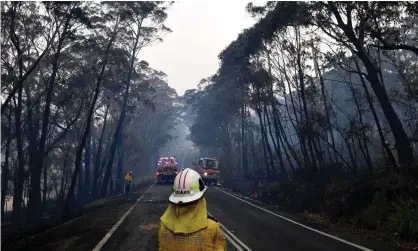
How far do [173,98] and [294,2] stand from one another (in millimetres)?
52185

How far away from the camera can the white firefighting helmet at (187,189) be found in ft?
9.34

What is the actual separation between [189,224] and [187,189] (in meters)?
0.29

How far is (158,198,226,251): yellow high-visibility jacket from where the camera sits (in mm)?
2834

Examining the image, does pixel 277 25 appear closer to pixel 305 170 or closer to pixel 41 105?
pixel 305 170

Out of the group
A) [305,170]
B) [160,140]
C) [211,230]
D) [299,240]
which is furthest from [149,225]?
[160,140]

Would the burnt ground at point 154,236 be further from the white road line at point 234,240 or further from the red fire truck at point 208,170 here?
the red fire truck at point 208,170

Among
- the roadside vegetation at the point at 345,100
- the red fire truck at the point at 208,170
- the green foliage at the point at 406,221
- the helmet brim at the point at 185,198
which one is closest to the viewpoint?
the helmet brim at the point at 185,198

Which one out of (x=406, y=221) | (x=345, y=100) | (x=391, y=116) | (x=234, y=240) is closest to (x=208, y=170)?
(x=345, y=100)

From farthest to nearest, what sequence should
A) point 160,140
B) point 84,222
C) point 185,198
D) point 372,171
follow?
point 160,140
point 372,171
point 84,222
point 185,198

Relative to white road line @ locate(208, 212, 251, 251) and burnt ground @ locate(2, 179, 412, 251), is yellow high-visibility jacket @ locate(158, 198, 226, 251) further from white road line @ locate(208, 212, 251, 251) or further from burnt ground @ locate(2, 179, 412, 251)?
white road line @ locate(208, 212, 251, 251)

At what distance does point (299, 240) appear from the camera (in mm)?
10258

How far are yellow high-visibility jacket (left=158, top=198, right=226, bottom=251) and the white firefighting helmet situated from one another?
0.27ft

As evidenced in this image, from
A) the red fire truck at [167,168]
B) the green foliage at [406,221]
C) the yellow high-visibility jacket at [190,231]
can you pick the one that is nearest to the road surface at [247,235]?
the green foliage at [406,221]

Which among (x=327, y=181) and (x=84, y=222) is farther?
(x=327, y=181)
